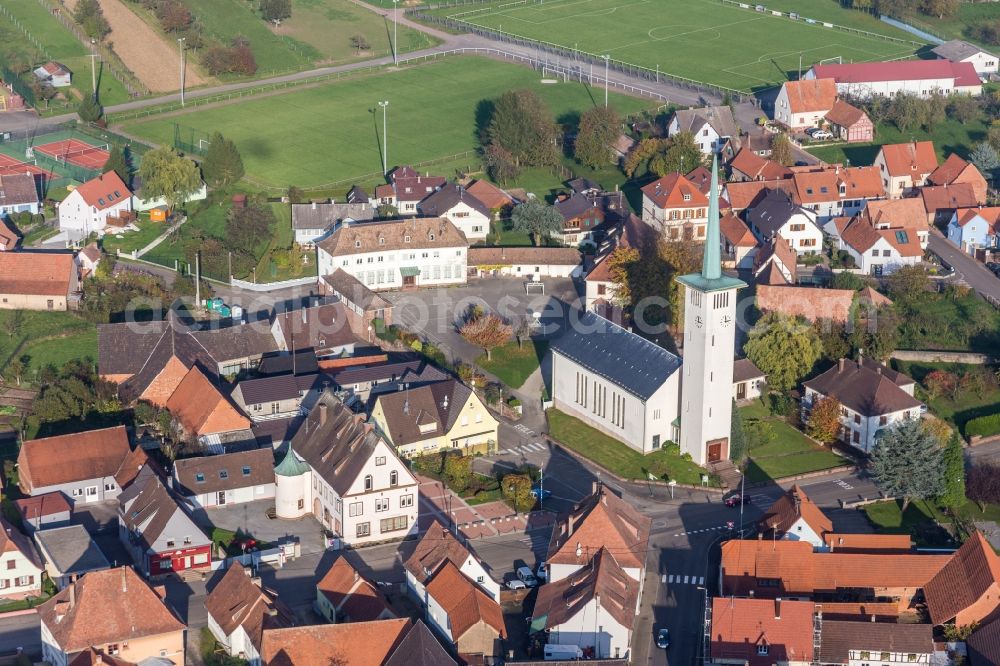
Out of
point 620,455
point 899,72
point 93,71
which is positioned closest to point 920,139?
point 899,72

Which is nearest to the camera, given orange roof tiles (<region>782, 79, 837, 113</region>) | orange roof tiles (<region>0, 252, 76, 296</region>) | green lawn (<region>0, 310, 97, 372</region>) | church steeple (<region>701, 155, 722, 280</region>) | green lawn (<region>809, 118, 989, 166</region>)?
church steeple (<region>701, 155, 722, 280</region>)

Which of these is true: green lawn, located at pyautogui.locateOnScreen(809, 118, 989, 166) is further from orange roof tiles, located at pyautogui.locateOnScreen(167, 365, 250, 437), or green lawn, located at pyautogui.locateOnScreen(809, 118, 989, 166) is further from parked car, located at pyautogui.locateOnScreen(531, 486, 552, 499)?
orange roof tiles, located at pyautogui.locateOnScreen(167, 365, 250, 437)

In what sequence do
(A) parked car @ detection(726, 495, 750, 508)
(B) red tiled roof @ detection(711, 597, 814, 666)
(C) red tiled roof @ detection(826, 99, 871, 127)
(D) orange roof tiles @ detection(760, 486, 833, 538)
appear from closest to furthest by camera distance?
(B) red tiled roof @ detection(711, 597, 814, 666) < (D) orange roof tiles @ detection(760, 486, 833, 538) < (A) parked car @ detection(726, 495, 750, 508) < (C) red tiled roof @ detection(826, 99, 871, 127)

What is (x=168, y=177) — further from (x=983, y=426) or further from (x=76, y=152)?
(x=983, y=426)

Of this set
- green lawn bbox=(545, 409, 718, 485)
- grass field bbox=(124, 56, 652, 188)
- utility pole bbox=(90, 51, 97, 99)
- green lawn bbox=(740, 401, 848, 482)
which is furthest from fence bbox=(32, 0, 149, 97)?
green lawn bbox=(740, 401, 848, 482)

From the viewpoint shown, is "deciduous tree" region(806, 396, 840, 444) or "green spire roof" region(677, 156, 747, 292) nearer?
"green spire roof" region(677, 156, 747, 292)

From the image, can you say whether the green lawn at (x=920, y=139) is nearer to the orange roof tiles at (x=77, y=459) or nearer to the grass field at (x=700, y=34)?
the grass field at (x=700, y=34)

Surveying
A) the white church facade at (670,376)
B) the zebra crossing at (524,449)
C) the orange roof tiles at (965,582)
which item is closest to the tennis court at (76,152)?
the white church facade at (670,376)
